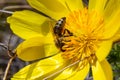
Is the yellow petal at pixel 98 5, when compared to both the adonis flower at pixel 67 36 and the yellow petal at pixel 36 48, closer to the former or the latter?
the adonis flower at pixel 67 36

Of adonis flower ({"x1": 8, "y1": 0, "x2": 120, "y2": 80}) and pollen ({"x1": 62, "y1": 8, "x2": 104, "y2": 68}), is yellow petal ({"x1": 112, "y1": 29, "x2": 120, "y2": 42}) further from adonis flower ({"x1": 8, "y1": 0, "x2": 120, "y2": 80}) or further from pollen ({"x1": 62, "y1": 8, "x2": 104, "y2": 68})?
pollen ({"x1": 62, "y1": 8, "x2": 104, "y2": 68})

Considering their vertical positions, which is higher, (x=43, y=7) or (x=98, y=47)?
(x=43, y=7)

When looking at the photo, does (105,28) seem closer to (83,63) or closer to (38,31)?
(83,63)

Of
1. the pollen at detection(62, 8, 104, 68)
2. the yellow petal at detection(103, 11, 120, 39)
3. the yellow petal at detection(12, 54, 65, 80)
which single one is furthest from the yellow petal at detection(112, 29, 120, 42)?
the yellow petal at detection(12, 54, 65, 80)

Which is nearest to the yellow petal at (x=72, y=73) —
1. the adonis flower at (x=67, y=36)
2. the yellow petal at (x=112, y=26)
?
the adonis flower at (x=67, y=36)

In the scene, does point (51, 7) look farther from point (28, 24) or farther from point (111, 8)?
point (111, 8)

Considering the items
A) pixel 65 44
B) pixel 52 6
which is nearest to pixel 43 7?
pixel 52 6
